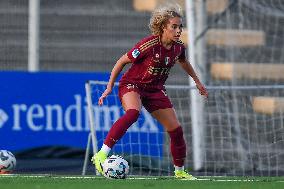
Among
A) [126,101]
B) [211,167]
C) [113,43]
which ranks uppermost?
[113,43]

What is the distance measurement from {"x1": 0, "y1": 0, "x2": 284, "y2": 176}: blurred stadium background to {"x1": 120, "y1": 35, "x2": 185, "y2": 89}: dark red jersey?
2.21 m

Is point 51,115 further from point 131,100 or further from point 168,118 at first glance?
point 131,100

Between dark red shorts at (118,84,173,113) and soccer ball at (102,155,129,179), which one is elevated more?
dark red shorts at (118,84,173,113)

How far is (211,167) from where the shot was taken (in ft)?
34.5

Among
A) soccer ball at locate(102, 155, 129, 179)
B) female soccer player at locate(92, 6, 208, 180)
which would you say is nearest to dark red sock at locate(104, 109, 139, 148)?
female soccer player at locate(92, 6, 208, 180)

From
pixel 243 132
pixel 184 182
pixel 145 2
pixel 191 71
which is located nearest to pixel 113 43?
pixel 145 2

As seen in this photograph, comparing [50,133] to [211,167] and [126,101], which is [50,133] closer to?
[211,167]

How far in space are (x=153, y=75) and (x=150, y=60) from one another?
0.13 meters

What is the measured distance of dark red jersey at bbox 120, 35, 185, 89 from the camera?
808cm

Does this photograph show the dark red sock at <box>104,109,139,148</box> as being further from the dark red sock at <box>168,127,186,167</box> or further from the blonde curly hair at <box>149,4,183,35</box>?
the blonde curly hair at <box>149,4,183,35</box>

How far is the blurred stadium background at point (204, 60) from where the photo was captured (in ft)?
35.2

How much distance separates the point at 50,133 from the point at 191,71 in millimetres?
2810

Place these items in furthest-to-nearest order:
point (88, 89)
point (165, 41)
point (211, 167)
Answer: point (211, 167) → point (88, 89) → point (165, 41)

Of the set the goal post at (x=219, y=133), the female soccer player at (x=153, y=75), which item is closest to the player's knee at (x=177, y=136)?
the female soccer player at (x=153, y=75)
